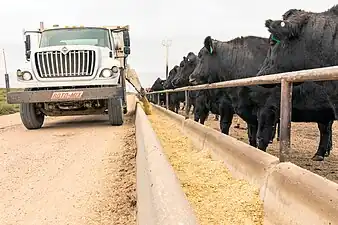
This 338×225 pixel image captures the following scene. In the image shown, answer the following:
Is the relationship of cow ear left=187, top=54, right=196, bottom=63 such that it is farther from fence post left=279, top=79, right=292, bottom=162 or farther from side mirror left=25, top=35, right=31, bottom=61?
fence post left=279, top=79, right=292, bottom=162

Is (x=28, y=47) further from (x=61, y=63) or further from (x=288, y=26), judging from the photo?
(x=288, y=26)

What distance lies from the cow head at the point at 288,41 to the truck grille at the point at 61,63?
611 centimetres

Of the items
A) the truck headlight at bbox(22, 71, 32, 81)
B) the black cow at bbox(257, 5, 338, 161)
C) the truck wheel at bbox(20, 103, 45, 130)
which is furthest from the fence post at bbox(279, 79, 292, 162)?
the truck headlight at bbox(22, 71, 32, 81)

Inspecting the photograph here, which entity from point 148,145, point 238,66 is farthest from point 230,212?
point 238,66

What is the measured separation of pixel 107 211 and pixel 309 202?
1862 mm

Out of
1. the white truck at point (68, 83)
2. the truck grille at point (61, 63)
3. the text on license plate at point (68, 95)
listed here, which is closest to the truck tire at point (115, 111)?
the white truck at point (68, 83)

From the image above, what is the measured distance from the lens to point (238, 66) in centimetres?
805

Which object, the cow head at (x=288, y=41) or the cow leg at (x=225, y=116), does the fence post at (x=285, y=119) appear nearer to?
the cow head at (x=288, y=41)

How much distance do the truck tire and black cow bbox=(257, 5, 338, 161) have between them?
5272 millimetres

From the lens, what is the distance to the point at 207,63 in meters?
8.97

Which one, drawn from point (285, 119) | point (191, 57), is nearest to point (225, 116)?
point (191, 57)

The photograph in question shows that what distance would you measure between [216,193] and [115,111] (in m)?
7.35

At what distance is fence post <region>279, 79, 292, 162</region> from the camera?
2736mm

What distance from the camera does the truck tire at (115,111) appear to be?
10.4m
